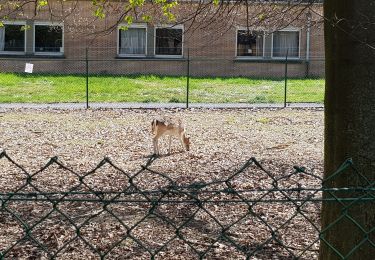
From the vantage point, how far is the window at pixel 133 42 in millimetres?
32281

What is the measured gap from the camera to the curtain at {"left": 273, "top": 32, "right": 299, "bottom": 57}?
33500 mm

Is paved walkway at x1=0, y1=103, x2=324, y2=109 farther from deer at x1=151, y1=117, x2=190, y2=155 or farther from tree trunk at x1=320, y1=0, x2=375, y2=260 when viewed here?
tree trunk at x1=320, y1=0, x2=375, y2=260

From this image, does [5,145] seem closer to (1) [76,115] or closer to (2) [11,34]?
(1) [76,115]

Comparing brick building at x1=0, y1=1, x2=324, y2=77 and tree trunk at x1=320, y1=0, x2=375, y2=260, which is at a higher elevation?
brick building at x1=0, y1=1, x2=324, y2=77

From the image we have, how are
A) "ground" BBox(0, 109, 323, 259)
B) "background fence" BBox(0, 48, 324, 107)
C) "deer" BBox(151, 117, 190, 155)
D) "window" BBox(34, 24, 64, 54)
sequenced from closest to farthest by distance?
"ground" BBox(0, 109, 323, 259) < "deer" BBox(151, 117, 190, 155) < "background fence" BBox(0, 48, 324, 107) < "window" BBox(34, 24, 64, 54)

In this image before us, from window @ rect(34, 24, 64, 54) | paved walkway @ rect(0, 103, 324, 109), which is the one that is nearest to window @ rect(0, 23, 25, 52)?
window @ rect(34, 24, 64, 54)

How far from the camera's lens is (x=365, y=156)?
4.71 meters

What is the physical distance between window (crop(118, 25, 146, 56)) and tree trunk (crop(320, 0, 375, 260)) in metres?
27.8

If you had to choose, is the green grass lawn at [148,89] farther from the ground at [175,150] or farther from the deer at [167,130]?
the deer at [167,130]

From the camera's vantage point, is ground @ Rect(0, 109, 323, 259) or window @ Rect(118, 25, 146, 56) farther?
window @ Rect(118, 25, 146, 56)

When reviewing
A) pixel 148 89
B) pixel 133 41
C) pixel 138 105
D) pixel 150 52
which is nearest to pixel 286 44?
pixel 150 52

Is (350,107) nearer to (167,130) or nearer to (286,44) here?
(167,130)

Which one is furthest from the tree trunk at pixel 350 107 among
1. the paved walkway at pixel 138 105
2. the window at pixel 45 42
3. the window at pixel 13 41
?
the window at pixel 13 41

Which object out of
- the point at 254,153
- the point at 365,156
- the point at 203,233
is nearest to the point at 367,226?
the point at 365,156
